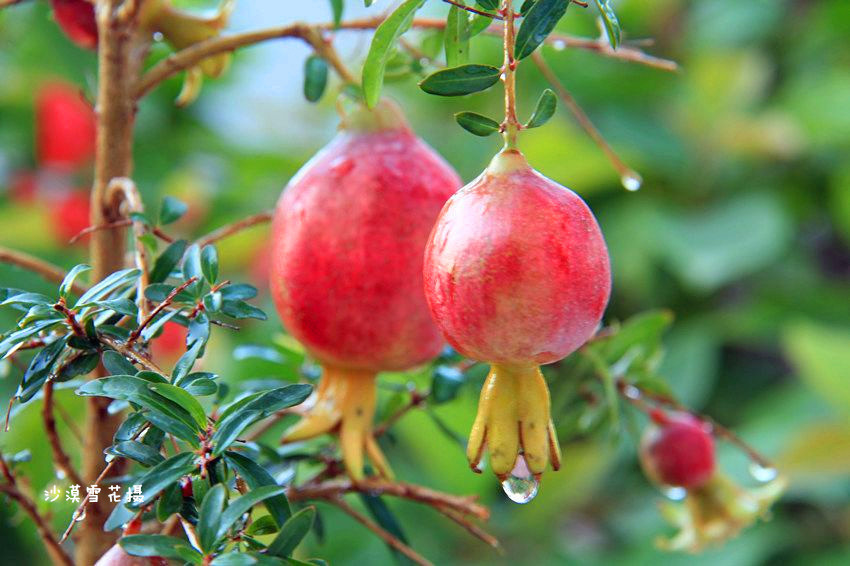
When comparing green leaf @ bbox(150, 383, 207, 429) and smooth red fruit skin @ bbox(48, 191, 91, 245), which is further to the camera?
smooth red fruit skin @ bbox(48, 191, 91, 245)

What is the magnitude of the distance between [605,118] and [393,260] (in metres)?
1.35

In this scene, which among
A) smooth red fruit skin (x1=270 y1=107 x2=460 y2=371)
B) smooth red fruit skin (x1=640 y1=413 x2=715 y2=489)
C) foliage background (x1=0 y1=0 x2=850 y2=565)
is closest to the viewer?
smooth red fruit skin (x1=270 y1=107 x2=460 y2=371)

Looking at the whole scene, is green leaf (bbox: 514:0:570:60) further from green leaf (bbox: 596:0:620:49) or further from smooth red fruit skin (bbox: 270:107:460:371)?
smooth red fruit skin (bbox: 270:107:460:371)

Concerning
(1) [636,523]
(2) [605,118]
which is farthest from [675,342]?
(2) [605,118]

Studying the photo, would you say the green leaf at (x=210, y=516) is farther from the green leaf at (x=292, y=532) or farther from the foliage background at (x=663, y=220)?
the foliage background at (x=663, y=220)

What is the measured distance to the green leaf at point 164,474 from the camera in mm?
302

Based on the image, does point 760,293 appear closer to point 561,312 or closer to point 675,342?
point 675,342

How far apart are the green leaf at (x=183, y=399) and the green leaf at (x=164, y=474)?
0.01 meters

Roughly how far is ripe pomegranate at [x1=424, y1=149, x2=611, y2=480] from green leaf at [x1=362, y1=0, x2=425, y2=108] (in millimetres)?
53

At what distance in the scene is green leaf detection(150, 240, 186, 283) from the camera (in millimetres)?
392

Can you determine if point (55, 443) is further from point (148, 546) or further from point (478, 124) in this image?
point (478, 124)

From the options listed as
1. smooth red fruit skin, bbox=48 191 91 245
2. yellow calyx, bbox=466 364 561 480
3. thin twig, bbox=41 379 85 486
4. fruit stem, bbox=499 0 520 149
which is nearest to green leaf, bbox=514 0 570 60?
fruit stem, bbox=499 0 520 149

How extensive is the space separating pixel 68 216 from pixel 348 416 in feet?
3.20

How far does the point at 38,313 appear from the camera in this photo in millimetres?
331
